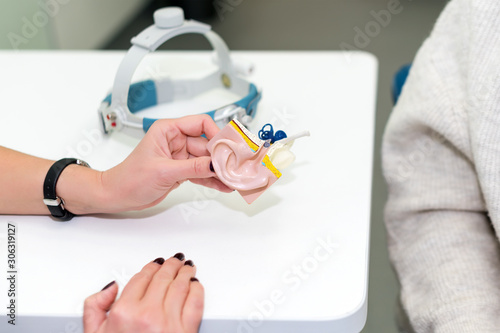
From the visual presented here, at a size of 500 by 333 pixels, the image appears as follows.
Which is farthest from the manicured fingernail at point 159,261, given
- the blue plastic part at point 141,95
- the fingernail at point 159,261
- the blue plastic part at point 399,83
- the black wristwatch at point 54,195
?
the blue plastic part at point 399,83

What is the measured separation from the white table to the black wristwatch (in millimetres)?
12

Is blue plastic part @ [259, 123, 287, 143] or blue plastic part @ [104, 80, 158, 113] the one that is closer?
blue plastic part @ [259, 123, 287, 143]

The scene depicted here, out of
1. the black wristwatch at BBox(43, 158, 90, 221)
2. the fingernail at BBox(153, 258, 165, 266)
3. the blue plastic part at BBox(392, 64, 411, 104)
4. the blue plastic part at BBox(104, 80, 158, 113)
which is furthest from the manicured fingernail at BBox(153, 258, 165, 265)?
the blue plastic part at BBox(392, 64, 411, 104)

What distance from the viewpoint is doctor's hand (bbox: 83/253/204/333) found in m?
0.48

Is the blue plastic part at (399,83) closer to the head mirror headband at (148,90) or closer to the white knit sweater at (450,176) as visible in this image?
the white knit sweater at (450,176)

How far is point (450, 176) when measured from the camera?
0.71 metres

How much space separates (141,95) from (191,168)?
25 centimetres

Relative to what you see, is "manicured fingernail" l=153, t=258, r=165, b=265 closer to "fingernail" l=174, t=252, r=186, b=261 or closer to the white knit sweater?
"fingernail" l=174, t=252, r=186, b=261

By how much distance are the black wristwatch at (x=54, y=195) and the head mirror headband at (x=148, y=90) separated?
11 centimetres

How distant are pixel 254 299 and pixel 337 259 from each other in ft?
0.31

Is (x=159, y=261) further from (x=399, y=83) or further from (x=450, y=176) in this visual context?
(x=399, y=83)

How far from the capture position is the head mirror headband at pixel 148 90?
Answer: 2.22 feet

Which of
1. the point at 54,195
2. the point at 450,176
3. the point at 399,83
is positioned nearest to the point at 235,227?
the point at 54,195

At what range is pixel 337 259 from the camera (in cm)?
54
